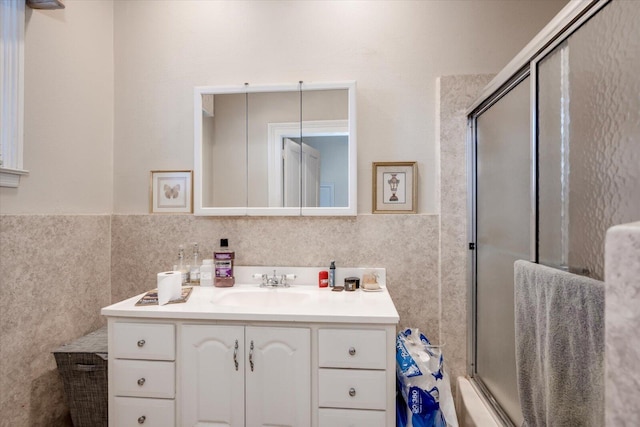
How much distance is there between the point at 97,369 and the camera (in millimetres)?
1368

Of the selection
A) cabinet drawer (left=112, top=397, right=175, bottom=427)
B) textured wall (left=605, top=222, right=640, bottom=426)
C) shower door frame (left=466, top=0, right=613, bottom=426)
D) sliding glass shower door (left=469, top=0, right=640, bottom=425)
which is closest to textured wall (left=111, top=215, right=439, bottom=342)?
shower door frame (left=466, top=0, right=613, bottom=426)

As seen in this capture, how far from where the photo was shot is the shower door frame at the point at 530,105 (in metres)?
0.81

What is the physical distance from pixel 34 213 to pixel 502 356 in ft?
6.81

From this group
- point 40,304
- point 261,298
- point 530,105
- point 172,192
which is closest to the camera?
point 530,105

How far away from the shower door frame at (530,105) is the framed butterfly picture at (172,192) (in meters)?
1.50

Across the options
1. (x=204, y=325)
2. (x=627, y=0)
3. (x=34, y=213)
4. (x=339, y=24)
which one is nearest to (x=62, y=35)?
(x=34, y=213)

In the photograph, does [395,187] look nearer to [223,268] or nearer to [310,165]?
[310,165]

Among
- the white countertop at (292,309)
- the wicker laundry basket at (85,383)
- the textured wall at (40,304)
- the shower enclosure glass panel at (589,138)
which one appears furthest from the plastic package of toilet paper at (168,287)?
the shower enclosure glass panel at (589,138)

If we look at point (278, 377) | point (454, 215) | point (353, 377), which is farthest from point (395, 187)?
point (278, 377)

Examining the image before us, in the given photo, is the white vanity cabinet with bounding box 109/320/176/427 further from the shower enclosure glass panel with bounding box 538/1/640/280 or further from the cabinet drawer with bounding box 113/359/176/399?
the shower enclosure glass panel with bounding box 538/1/640/280

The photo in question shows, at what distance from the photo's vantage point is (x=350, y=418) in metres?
1.19

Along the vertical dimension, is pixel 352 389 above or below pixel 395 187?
below

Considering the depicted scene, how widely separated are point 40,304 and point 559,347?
1.93m

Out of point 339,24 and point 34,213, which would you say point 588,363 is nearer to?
point 339,24
